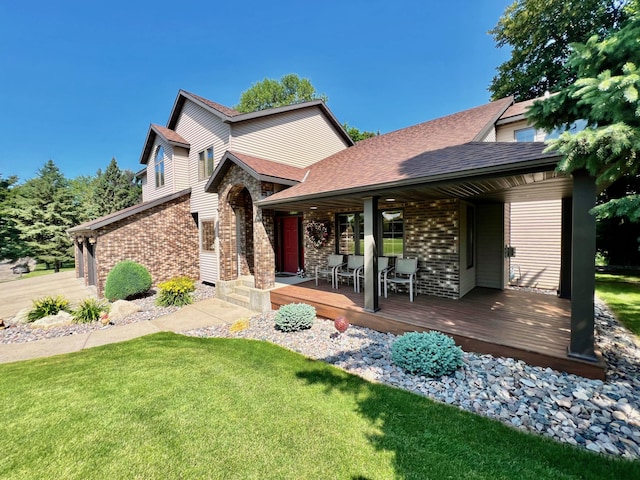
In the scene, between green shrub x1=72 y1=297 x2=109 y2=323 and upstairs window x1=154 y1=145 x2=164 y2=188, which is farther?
upstairs window x1=154 y1=145 x2=164 y2=188

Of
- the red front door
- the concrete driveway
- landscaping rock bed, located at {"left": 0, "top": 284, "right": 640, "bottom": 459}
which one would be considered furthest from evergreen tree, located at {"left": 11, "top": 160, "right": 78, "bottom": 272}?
landscaping rock bed, located at {"left": 0, "top": 284, "right": 640, "bottom": 459}

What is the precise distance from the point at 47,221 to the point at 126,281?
16.8 metres

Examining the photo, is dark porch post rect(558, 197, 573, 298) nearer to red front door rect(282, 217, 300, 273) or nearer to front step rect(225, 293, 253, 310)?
red front door rect(282, 217, 300, 273)

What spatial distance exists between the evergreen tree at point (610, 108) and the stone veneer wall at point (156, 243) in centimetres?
→ 1273

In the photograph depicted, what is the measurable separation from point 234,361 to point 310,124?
10.9m

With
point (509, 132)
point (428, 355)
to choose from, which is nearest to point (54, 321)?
point (428, 355)

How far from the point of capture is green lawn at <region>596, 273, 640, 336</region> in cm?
610

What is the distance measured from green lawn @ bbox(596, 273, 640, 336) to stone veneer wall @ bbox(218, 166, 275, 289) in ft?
28.1

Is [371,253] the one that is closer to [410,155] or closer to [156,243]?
[410,155]

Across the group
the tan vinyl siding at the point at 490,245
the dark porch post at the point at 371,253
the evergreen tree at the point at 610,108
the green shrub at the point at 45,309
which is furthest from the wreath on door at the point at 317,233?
the green shrub at the point at 45,309

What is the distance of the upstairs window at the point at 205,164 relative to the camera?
1157 cm

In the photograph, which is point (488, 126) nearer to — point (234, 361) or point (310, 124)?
point (310, 124)

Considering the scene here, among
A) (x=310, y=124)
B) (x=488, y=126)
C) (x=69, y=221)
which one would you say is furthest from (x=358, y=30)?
(x=69, y=221)

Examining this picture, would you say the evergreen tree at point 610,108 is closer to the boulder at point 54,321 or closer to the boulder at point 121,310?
the boulder at point 121,310
